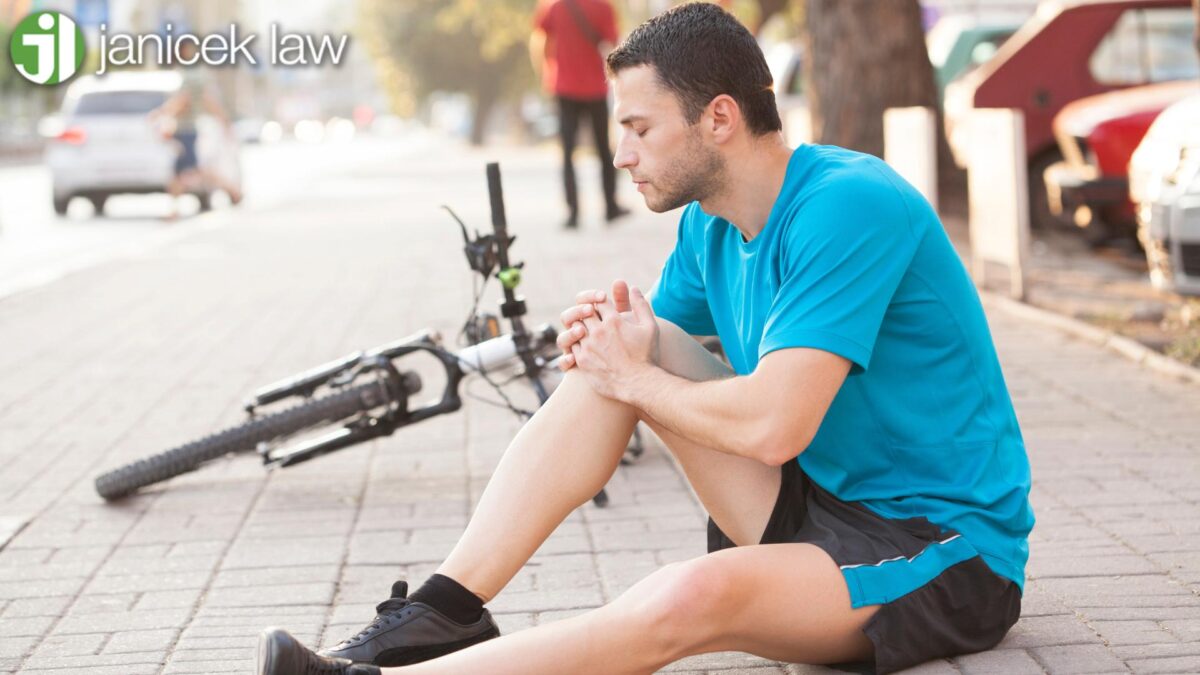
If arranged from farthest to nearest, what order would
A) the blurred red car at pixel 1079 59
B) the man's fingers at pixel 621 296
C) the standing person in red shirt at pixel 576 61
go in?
the standing person in red shirt at pixel 576 61, the blurred red car at pixel 1079 59, the man's fingers at pixel 621 296

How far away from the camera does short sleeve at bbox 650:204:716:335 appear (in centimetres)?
371

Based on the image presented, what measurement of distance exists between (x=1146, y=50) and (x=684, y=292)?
10170 mm

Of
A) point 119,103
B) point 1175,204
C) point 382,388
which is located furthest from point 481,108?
point 382,388

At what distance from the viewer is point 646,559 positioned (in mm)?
4516

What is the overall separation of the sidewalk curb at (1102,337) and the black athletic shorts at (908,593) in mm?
3730

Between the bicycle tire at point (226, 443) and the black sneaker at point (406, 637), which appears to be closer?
the black sneaker at point (406, 637)

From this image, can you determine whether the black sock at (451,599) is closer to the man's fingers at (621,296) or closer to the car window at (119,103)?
the man's fingers at (621,296)

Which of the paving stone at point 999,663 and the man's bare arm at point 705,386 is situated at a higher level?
the man's bare arm at point 705,386

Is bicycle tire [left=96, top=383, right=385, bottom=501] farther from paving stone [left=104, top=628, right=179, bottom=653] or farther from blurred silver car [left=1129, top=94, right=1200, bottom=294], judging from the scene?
blurred silver car [left=1129, top=94, right=1200, bottom=294]

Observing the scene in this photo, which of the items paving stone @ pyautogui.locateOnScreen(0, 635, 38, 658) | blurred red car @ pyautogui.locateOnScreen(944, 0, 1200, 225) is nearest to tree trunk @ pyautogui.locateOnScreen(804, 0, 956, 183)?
blurred red car @ pyautogui.locateOnScreen(944, 0, 1200, 225)

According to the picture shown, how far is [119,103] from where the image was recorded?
21.7m

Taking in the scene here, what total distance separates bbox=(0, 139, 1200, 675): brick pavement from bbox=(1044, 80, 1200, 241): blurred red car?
2269 mm

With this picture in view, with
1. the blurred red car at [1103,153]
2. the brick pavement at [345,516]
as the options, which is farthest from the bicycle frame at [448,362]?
the blurred red car at [1103,153]

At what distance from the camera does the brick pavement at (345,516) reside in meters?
3.88
